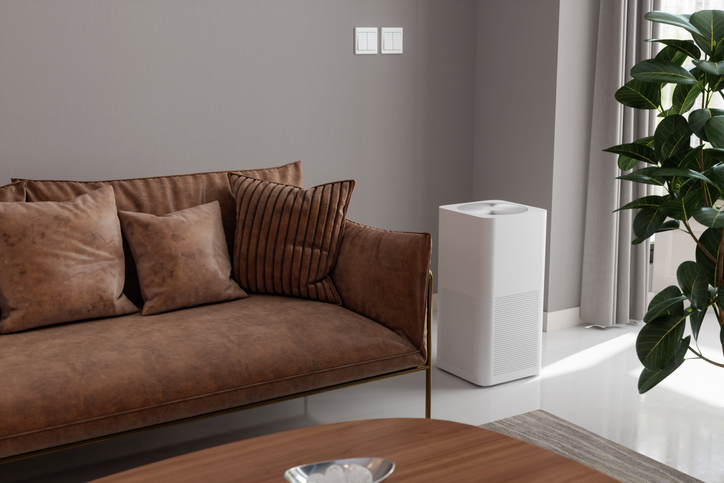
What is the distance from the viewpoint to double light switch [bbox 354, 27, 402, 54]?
147 inches

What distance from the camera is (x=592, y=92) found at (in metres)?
3.81

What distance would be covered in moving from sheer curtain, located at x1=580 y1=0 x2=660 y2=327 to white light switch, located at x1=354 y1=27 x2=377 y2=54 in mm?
1167

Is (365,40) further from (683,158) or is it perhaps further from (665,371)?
(665,371)

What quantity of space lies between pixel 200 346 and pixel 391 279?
2.33 ft

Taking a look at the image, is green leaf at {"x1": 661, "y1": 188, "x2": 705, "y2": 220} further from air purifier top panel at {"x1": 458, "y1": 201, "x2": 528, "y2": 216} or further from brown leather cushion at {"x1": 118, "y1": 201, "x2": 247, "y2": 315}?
brown leather cushion at {"x1": 118, "y1": 201, "x2": 247, "y2": 315}

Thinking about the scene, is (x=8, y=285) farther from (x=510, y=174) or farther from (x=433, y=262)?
(x=510, y=174)

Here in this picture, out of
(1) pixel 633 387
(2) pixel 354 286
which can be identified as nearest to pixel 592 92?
(1) pixel 633 387

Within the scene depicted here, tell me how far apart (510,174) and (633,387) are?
54.5 inches

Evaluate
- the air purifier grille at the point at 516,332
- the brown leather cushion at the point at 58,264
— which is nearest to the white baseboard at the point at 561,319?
the air purifier grille at the point at 516,332

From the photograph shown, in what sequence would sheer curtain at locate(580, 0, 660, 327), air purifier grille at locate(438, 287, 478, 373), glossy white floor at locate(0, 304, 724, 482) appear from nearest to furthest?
glossy white floor at locate(0, 304, 724, 482) < air purifier grille at locate(438, 287, 478, 373) < sheer curtain at locate(580, 0, 660, 327)

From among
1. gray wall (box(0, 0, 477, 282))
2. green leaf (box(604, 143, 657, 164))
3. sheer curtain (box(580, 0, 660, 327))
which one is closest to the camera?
green leaf (box(604, 143, 657, 164))

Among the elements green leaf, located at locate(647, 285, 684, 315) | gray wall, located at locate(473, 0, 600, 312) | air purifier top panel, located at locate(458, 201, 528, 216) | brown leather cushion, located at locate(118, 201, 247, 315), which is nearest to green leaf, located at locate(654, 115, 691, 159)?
green leaf, located at locate(647, 285, 684, 315)

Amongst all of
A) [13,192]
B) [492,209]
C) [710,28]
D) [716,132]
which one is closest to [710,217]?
[716,132]

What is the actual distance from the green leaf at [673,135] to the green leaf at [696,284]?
355 mm
